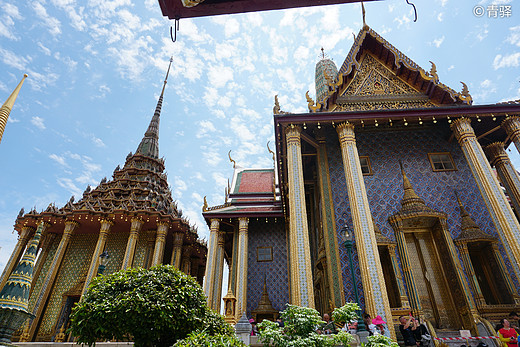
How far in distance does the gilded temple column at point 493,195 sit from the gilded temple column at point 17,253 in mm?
21745

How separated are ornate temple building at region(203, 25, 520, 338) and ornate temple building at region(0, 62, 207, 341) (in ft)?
25.8

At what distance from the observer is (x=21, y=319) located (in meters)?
4.44

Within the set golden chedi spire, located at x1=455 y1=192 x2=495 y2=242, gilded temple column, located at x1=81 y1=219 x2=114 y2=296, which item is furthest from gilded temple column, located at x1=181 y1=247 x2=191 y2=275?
golden chedi spire, located at x1=455 y1=192 x2=495 y2=242

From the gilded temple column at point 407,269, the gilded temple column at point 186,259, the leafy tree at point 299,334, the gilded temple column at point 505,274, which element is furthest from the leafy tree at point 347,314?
the gilded temple column at point 186,259

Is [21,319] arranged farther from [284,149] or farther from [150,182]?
[150,182]

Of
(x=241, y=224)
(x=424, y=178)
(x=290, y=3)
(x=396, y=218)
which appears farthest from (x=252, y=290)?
(x=290, y=3)

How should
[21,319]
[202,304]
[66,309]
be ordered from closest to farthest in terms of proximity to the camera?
[21,319], [202,304], [66,309]

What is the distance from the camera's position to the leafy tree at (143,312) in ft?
17.0

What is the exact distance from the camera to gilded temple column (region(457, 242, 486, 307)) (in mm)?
8758

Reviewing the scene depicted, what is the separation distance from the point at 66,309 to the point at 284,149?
15.7 meters

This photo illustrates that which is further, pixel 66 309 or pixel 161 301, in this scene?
pixel 66 309

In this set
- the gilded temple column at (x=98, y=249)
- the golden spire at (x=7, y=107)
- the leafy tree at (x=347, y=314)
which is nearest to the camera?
the leafy tree at (x=347, y=314)

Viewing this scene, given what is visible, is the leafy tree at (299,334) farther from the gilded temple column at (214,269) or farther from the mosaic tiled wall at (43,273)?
the mosaic tiled wall at (43,273)

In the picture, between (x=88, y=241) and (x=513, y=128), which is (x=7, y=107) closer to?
(x=513, y=128)
